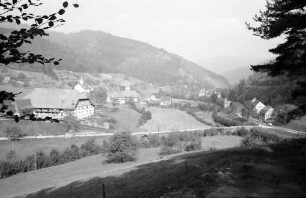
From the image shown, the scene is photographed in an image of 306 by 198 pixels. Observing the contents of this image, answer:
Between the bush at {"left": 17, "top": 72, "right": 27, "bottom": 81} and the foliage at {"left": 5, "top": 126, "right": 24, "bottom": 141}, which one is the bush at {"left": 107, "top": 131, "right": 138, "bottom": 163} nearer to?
the foliage at {"left": 5, "top": 126, "right": 24, "bottom": 141}

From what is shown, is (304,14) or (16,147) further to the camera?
(16,147)

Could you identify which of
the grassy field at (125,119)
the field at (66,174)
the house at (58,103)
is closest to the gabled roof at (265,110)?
the grassy field at (125,119)

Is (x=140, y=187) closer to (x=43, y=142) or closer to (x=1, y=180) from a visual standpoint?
(x=1, y=180)

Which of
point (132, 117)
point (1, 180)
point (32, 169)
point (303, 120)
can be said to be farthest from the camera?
point (132, 117)

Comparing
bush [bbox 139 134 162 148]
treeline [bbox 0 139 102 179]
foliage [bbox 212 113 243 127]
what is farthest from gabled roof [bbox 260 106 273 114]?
treeline [bbox 0 139 102 179]

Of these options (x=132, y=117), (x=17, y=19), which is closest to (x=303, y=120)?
(x=132, y=117)

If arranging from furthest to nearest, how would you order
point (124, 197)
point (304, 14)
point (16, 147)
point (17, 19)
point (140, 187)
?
1. point (16, 147)
2. point (140, 187)
3. point (124, 197)
4. point (304, 14)
5. point (17, 19)

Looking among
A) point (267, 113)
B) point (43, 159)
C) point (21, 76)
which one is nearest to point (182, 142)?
point (43, 159)

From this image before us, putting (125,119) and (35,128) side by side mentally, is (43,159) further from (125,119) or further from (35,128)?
(125,119)
